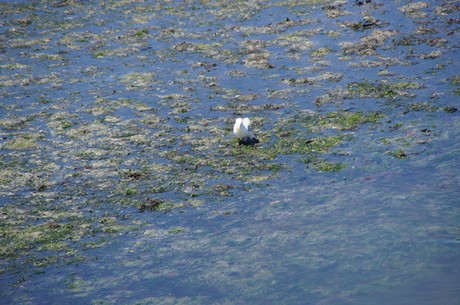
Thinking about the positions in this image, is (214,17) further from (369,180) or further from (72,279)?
(72,279)

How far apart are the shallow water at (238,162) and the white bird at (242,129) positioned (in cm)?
26

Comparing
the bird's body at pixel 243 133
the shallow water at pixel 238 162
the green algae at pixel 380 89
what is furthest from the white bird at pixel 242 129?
the green algae at pixel 380 89

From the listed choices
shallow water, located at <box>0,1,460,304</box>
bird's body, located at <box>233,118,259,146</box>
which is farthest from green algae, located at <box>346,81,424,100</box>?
bird's body, located at <box>233,118,259,146</box>

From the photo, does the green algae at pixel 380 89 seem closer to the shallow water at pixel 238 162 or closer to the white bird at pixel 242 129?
the shallow water at pixel 238 162

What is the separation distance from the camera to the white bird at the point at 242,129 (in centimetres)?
1071

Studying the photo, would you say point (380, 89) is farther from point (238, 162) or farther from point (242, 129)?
point (238, 162)

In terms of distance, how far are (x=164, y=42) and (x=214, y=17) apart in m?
2.20

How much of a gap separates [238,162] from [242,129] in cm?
64

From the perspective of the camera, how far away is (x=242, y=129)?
1073cm

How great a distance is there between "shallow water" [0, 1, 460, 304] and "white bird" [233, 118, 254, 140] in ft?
0.84

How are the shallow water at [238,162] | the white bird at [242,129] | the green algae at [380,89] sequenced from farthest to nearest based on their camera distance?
the green algae at [380,89], the white bird at [242,129], the shallow water at [238,162]

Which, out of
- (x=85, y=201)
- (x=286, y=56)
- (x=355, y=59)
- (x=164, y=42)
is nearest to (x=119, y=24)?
(x=164, y=42)

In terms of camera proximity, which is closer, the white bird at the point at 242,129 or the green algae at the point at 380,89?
the white bird at the point at 242,129

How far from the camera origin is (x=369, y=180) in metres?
9.51
